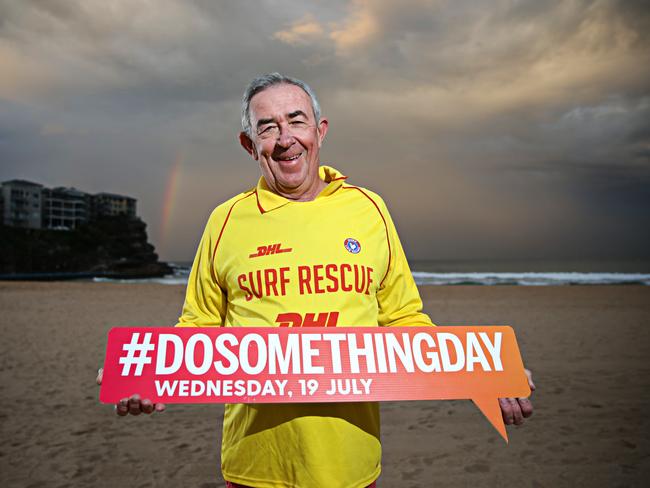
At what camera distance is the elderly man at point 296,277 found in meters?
1.87

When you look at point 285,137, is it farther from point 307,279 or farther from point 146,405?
point 146,405

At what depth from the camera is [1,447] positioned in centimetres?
562

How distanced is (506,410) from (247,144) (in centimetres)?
170

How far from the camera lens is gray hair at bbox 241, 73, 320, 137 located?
2145 mm

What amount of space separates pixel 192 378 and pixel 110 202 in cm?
12216

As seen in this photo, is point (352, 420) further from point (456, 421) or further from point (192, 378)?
point (456, 421)

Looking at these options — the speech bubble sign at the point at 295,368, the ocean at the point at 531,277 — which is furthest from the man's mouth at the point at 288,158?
the ocean at the point at 531,277

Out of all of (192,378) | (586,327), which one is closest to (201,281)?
(192,378)

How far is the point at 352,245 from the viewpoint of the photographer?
6.63 feet

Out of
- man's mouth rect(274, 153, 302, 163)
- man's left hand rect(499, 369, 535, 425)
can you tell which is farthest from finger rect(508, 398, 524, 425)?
man's mouth rect(274, 153, 302, 163)

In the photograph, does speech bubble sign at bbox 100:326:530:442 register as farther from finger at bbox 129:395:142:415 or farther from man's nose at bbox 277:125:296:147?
man's nose at bbox 277:125:296:147

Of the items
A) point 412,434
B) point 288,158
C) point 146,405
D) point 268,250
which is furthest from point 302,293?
point 412,434

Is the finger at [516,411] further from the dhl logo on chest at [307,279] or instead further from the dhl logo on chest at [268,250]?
the dhl logo on chest at [268,250]

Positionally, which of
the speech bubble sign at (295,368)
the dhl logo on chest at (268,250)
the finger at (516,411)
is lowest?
the finger at (516,411)
